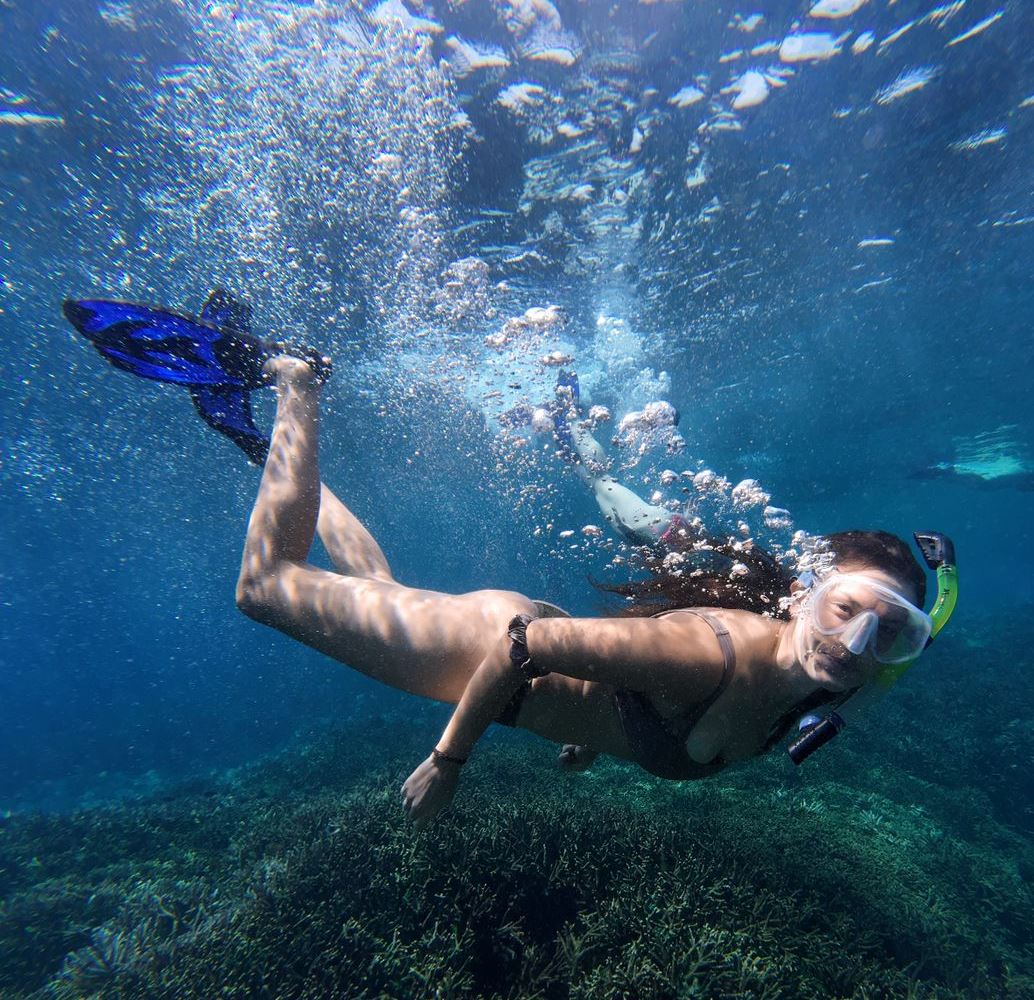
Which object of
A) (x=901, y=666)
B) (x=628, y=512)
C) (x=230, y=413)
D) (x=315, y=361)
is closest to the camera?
(x=901, y=666)

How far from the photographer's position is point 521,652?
2.24 meters

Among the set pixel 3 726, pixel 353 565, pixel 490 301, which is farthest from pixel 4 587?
A: pixel 353 565

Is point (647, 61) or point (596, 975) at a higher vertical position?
point (647, 61)

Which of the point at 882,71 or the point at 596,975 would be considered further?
the point at 882,71

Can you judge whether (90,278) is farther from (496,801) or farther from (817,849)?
(817,849)

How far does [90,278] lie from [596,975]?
1575 cm

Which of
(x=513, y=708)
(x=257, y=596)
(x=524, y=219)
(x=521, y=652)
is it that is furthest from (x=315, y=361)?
(x=524, y=219)

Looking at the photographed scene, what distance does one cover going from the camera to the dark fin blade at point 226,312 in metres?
4.08

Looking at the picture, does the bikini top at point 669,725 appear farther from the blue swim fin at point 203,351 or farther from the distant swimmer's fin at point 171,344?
the distant swimmer's fin at point 171,344

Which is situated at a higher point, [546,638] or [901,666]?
[546,638]

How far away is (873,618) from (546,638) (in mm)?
1557

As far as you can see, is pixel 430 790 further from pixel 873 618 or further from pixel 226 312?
pixel 226 312

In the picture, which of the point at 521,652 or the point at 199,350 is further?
the point at 199,350

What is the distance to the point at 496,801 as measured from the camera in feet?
23.3
